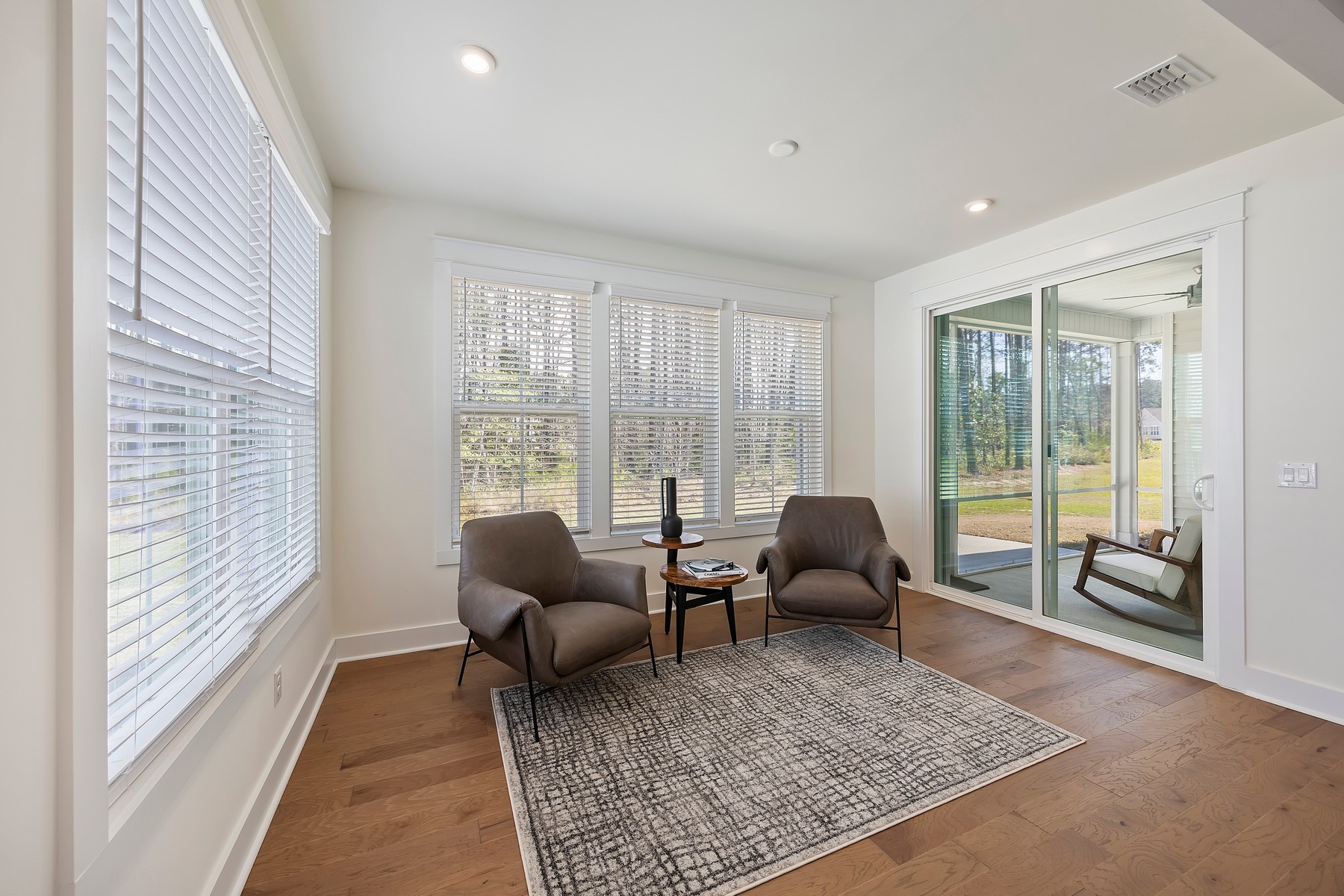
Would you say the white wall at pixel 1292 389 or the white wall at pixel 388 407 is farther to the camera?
the white wall at pixel 388 407

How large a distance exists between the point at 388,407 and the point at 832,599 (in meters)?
2.81

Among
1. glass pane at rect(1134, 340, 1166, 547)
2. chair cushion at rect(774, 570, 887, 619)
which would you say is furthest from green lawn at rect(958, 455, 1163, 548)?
chair cushion at rect(774, 570, 887, 619)

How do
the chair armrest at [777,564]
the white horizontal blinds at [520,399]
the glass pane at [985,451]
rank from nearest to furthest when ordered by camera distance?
the chair armrest at [777,564] → the white horizontal blinds at [520,399] → the glass pane at [985,451]

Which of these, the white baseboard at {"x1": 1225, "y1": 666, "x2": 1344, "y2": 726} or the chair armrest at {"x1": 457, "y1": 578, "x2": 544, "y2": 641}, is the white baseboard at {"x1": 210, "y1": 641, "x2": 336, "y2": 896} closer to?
the chair armrest at {"x1": 457, "y1": 578, "x2": 544, "y2": 641}

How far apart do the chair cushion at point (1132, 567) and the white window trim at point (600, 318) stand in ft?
6.25

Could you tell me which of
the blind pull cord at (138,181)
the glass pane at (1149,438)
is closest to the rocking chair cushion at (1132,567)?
the glass pane at (1149,438)

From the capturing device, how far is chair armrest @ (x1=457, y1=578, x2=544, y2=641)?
7.36 ft

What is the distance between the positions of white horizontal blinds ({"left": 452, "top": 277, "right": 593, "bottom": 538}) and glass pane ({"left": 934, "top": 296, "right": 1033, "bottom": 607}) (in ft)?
9.32

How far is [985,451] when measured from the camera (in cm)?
402

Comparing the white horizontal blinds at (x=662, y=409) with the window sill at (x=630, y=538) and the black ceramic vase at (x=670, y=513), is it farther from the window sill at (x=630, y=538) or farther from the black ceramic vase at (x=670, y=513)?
the black ceramic vase at (x=670, y=513)

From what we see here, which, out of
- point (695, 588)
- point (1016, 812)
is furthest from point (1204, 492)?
point (695, 588)

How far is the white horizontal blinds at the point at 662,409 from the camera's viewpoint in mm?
3797

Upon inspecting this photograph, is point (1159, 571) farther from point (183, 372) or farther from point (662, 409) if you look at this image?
point (183, 372)

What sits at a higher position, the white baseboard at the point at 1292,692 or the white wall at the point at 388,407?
the white wall at the point at 388,407
